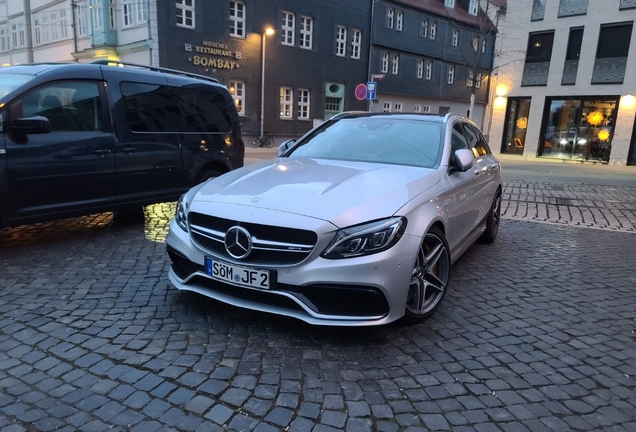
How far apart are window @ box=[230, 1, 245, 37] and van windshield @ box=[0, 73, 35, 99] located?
21.4 metres

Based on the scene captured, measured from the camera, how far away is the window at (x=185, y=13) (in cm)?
2252

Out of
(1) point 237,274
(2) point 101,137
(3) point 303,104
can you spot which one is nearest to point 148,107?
(2) point 101,137

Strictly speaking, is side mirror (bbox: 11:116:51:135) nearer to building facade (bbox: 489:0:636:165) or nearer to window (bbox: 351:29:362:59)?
building facade (bbox: 489:0:636:165)

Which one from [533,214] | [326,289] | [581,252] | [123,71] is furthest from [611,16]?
[326,289]

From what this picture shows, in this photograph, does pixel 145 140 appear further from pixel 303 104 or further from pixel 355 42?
pixel 355 42

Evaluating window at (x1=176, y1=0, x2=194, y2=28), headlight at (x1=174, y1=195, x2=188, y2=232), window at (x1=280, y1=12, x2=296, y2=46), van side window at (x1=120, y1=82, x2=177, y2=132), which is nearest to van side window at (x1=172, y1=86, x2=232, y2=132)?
van side window at (x1=120, y1=82, x2=177, y2=132)

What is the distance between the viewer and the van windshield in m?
4.75

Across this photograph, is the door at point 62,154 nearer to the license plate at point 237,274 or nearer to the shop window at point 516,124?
the license plate at point 237,274

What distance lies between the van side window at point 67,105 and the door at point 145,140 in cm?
26

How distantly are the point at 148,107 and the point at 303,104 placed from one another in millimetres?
23860

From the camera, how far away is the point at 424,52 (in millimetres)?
36344

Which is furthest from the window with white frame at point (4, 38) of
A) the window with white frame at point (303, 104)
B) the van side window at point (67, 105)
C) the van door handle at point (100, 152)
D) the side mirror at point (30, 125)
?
the side mirror at point (30, 125)

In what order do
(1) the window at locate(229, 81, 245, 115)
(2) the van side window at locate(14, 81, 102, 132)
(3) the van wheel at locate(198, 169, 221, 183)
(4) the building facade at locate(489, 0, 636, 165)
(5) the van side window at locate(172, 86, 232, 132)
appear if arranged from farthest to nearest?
1. (1) the window at locate(229, 81, 245, 115)
2. (4) the building facade at locate(489, 0, 636, 165)
3. (3) the van wheel at locate(198, 169, 221, 183)
4. (5) the van side window at locate(172, 86, 232, 132)
5. (2) the van side window at locate(14, 81, 102, 132)

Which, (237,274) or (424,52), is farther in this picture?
(424,52)
